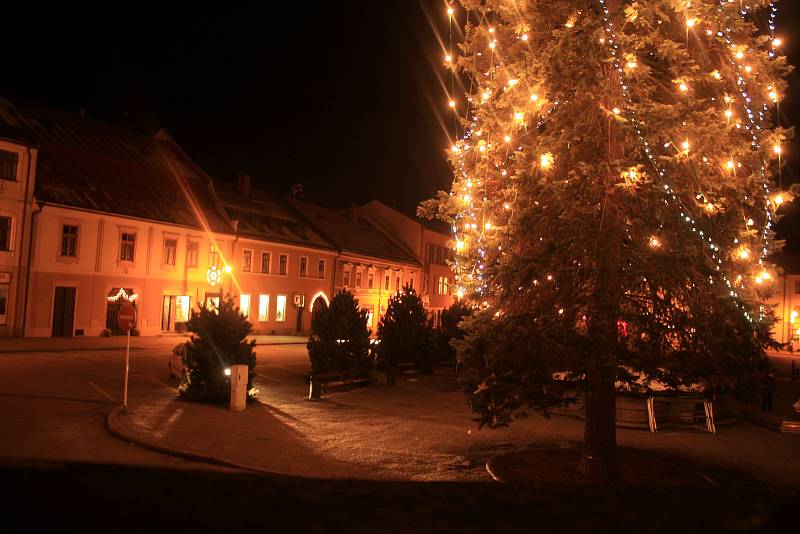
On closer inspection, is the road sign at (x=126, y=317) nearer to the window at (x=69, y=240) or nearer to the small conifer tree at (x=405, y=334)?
the small conifer tree at (x=405, y=334)

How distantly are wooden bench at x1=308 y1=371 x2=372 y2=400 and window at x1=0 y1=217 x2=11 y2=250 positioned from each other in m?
19.8

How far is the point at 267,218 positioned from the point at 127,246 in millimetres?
13751

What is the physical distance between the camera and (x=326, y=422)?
560 inches

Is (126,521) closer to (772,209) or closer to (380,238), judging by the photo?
(772,209)

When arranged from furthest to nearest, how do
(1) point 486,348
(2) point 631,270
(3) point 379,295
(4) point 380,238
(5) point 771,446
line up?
(4) point 380,238 < (3) point 379,295 < (5) point 771,446 < (1) point 486,348 < (2) point 631,270

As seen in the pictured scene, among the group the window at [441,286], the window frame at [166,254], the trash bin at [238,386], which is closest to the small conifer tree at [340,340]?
the trash bin at [238,386]

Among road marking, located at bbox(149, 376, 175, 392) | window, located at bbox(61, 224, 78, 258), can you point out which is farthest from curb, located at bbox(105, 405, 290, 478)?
window, located at bbox(61, 224, 78, 258)

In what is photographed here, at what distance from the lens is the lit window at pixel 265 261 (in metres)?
45.5

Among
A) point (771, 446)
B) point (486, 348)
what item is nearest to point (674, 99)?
point (486, 348)

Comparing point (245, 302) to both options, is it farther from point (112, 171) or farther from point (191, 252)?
point (112, 171)

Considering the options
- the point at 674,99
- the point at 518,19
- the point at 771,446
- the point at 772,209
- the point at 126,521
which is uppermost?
the point at 518,19

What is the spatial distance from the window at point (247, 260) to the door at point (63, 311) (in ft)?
41.6

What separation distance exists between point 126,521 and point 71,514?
0.18 metres

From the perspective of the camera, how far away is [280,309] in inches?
1882
